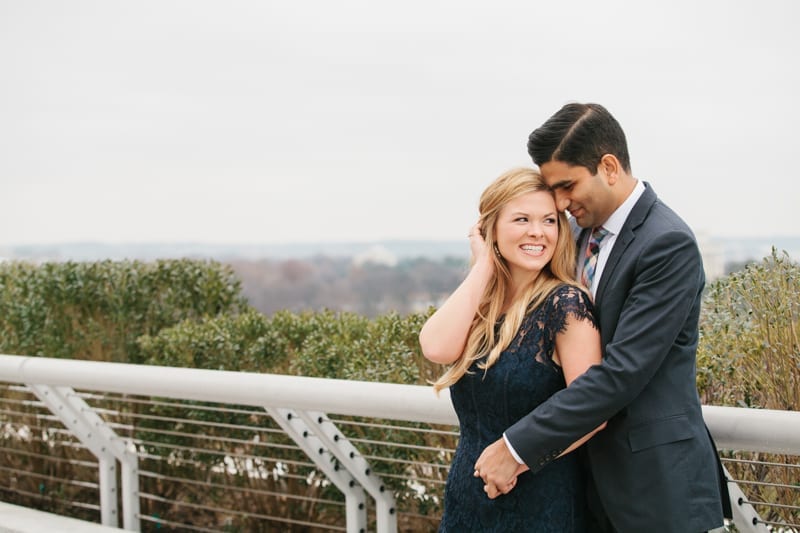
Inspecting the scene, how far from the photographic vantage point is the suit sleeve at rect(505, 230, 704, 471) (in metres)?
2.33

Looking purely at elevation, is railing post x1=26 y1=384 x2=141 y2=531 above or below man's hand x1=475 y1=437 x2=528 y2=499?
below

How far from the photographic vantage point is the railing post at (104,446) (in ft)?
15.9

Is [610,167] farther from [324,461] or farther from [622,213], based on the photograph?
[324,461]

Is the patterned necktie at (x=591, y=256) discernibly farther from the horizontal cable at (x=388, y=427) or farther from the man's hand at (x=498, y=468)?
the horizontal cable at (x=388, y=427)

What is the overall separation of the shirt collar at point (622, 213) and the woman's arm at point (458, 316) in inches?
14.0

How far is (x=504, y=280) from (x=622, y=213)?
0.40 meters

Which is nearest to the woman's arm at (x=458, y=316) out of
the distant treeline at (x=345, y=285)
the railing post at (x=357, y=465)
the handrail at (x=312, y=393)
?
the handrail at (x=312, y=393)

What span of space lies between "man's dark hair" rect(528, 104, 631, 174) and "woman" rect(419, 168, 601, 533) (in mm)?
117

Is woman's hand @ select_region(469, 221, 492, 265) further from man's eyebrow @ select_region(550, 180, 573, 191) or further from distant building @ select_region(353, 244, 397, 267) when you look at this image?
distant building @ select_region(353, 244, 397, 267)

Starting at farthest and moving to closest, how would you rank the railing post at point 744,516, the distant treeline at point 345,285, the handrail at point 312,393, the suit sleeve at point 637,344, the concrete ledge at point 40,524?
the distant treeline at point 345,285
the concrete ledge at point 40,524
the railing post at point 744,516
the handrail at point 312,393
the suit sleeve at point 637,344

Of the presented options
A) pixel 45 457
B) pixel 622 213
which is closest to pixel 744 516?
pixel 622 213

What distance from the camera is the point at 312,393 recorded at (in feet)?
12.1

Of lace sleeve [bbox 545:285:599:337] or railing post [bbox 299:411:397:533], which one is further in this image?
railing post [bbox 299:411:397:533]

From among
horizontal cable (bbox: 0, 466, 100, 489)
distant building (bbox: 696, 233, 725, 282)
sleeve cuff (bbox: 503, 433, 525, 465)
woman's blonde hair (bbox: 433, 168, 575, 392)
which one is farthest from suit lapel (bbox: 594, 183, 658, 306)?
horizontal cable (bbox: 0, 466, 100, 489)
